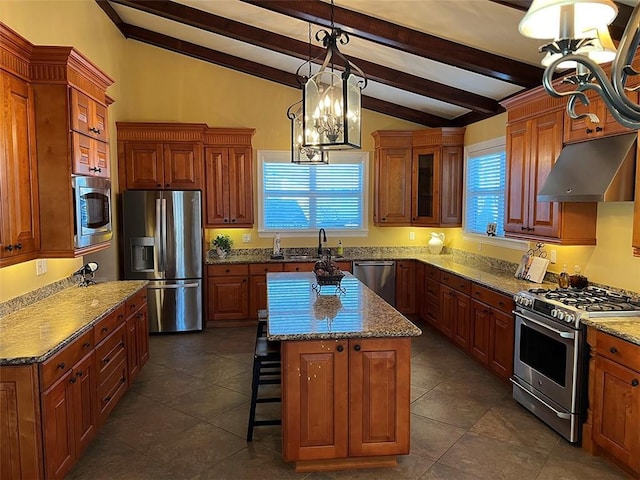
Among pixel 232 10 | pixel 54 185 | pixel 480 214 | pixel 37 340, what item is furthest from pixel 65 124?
pixel 480 214

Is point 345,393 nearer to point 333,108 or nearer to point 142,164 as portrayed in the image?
point 333,108

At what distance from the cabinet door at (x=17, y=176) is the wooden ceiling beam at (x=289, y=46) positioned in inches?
86.6

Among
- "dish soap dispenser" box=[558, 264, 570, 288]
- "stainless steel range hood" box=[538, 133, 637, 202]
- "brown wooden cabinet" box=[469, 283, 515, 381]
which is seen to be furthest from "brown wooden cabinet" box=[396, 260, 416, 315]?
"stainless steel range hood" box=[538, 133, 637, 202]

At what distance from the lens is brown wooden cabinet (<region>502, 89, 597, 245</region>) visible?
3645 mm

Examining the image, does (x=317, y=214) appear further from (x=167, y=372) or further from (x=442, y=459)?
(x=442, y=459)

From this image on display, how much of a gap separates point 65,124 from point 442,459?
134 inches

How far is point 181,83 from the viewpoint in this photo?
612 cm

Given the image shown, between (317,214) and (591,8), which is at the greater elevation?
(591,8)

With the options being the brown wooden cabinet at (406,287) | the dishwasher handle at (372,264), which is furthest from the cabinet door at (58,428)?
the brown wooden cabinet at (406,287)

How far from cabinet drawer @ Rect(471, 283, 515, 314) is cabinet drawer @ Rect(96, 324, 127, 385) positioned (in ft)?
10.6

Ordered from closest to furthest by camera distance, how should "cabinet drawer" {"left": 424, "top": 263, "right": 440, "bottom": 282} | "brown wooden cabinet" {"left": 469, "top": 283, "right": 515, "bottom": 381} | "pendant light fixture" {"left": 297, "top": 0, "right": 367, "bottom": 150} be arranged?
"pendant light fixture" {"left": 297, "top": 0, "right": 367, "bottom": 150}
"brown wooden cabinet" {"left": 469, "top": 283, "right": 515, "bottom": 381}
"cabinet drawer" {"left": 424, "top": 263, "right": 440, "bottom": 282}

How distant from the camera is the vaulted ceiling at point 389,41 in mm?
3539

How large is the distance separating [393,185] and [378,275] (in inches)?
51.0

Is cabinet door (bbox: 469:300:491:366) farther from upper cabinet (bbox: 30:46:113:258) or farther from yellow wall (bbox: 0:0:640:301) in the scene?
upper cabinet (bbox: 30:46:113:258)
